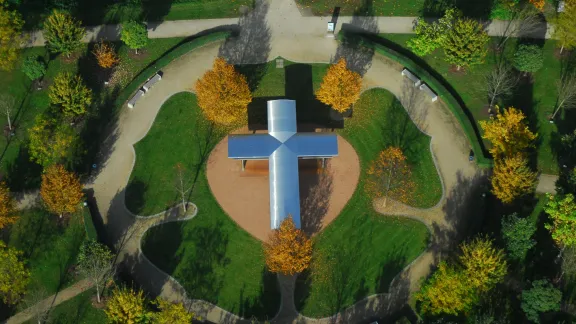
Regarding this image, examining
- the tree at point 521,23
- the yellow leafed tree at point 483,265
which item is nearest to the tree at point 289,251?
the yellow leafed tree at point 483,265

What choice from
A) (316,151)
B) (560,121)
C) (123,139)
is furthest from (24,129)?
(560,121)

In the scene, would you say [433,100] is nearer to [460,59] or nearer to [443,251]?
[460,59]

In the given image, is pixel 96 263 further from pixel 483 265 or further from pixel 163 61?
pixel 483 265

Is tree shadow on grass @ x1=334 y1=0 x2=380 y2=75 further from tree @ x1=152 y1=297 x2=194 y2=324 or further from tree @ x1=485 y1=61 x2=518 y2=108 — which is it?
tree @ x1=152 y1=297 x2=194 y2=324

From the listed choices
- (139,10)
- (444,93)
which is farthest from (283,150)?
(139,10)

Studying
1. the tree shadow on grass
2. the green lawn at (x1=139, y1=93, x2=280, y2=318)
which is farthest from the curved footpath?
the green lawn at (x1=139, y1=93, x2=280, y2=318)

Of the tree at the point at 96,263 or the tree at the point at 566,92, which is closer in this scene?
the tree at the point at 96,263

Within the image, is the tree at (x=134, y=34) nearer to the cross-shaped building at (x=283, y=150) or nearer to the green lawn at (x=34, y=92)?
the green lawn at (x=34, y=92)
